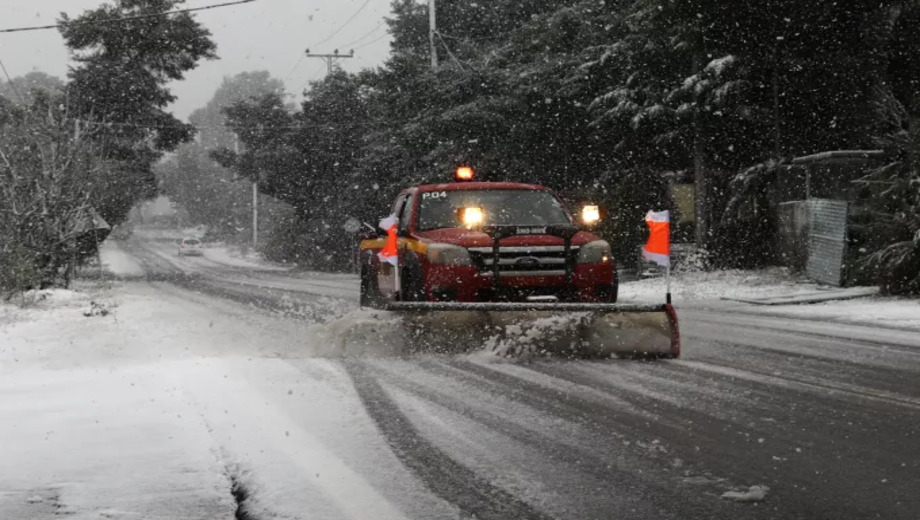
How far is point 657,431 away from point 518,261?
3999mm

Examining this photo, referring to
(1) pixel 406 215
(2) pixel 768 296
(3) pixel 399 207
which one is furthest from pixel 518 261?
(2) pixel 768 296

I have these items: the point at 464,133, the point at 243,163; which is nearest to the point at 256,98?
the point at 243,163

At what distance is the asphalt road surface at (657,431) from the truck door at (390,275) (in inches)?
76.7

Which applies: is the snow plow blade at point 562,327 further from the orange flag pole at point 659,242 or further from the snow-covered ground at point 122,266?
the snow-covered ground at point 122,266

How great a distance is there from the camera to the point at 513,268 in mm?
9727

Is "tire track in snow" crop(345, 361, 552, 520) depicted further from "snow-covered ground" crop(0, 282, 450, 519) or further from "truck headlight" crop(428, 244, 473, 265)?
"truck headlight" crop(428, 244, 473, 265)

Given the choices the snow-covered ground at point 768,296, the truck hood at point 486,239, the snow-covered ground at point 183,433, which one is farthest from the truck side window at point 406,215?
the snow-covered ground at point 768,296

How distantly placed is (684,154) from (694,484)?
2588 centimetres

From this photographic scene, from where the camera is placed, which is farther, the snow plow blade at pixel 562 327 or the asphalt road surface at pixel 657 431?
the snow plow blade at pixel 562 327

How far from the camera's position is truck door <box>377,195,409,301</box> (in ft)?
36.5

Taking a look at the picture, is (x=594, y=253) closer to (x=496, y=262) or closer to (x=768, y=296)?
(x=496, y=262)

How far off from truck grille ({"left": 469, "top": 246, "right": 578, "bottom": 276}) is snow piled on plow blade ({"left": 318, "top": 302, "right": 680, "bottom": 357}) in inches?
26.4

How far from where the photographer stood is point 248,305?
1836 cm

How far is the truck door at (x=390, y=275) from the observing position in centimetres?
1112
